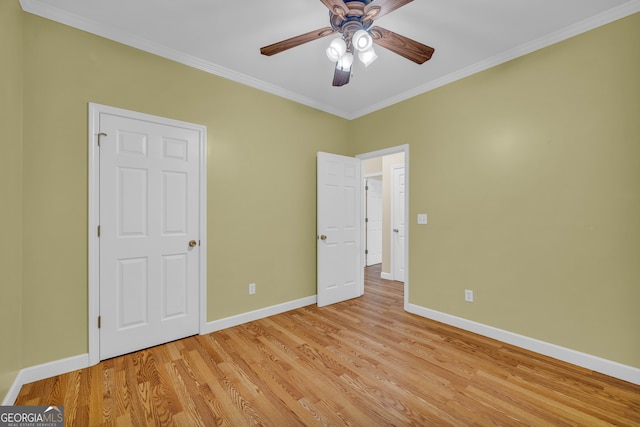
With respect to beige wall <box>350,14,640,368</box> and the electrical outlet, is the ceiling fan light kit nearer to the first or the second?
beige wall <box>350,14,640,368</box>

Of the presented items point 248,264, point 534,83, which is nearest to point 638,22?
point 534,83

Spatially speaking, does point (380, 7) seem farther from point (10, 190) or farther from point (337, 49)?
point (10, 190)

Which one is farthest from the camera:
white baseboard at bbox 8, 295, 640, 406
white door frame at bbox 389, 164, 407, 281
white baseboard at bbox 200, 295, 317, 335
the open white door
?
white door frame at bbox 389, 164, 407, 281

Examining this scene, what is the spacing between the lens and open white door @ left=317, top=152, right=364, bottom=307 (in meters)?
3.61

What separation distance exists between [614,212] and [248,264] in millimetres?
3263

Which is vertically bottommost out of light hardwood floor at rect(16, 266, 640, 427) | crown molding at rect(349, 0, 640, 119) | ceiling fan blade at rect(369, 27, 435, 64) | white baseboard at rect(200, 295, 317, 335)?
light hardwood floor at rect(16, 266, 640, 427)

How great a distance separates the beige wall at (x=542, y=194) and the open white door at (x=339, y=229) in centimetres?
94

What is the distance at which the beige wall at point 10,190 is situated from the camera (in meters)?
1.58

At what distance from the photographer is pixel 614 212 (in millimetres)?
2066

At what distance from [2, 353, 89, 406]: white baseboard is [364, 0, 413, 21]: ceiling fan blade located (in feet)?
10.5

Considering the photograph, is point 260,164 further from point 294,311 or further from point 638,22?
point 638,22

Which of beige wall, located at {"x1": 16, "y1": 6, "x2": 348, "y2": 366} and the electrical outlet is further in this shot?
the electrical outlet

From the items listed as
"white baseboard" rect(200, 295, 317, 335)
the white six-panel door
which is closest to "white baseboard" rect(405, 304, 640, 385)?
"white baseboard" rect(200, 295, 317, 335)

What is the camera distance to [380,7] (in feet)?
5.19
